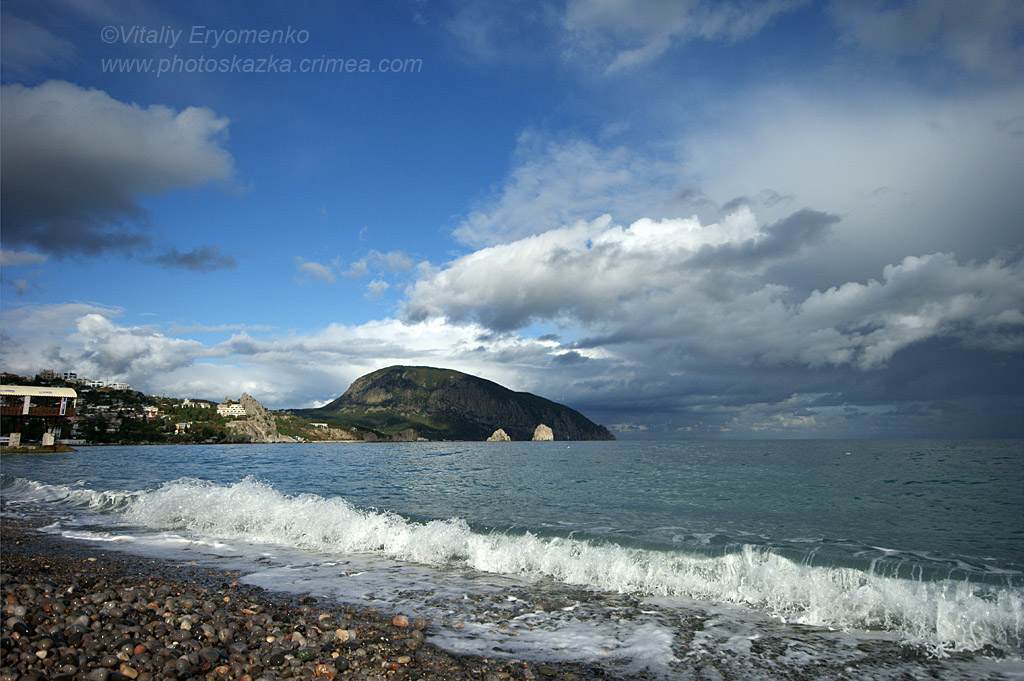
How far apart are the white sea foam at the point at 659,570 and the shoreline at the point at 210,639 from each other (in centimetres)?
576

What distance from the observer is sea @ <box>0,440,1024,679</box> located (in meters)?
9.07

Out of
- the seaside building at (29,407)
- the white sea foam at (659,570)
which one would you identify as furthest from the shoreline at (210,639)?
the seaside building at (29,407)

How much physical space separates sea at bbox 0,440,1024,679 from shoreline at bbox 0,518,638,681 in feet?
2.42

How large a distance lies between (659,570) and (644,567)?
1.34 feet

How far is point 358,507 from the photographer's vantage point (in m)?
25.4

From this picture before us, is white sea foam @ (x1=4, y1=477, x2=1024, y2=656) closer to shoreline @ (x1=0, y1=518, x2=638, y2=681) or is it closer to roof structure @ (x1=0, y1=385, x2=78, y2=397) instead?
shoreline @ (x1=0, y1=518, x2=638, y2=681)

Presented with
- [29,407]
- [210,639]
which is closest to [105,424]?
[29,407]

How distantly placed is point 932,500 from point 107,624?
41.0 m

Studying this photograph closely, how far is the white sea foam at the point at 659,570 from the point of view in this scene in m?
→ 10.7

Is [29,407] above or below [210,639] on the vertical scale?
above

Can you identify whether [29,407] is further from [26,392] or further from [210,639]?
[210,639]

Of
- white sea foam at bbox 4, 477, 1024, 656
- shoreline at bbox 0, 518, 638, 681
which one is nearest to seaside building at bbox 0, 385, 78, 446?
white sea foam at bbox 4, 477, 1024, 656

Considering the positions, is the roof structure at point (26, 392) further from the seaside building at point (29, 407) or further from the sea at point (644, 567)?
the sea at point (644, 567)

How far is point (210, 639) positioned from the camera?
782 centimetres
